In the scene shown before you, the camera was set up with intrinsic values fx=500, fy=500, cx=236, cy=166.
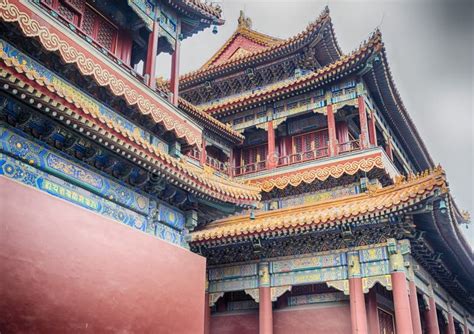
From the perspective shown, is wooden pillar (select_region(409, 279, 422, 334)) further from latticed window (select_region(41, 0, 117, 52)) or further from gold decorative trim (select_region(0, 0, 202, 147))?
latticed window (select_region(41, 0, 117, 52))

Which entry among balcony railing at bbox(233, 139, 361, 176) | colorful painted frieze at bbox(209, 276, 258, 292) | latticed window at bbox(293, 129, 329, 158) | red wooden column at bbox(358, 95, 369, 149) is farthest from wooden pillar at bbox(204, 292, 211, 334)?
red wooden column at bbox(358, 95, 369, 149)

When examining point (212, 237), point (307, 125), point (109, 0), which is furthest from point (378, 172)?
→ point (109, 0)

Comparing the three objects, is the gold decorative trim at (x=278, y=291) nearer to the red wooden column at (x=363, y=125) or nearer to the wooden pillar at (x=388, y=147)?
the red wooden column at (x=363, y=125)

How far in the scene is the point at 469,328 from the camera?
1959 cm

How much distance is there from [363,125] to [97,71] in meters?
8.83

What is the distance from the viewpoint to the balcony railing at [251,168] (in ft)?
54.7

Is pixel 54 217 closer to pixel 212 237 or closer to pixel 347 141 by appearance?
pixel 212 237

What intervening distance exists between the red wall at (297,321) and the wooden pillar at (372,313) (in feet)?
1.63

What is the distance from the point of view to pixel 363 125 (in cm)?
1500

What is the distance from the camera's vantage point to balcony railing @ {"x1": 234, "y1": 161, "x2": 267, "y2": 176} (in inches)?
656

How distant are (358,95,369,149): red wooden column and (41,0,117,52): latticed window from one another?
25.4 feet

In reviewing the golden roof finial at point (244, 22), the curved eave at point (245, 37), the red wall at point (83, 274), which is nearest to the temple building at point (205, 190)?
the red wall at point (83, 274)

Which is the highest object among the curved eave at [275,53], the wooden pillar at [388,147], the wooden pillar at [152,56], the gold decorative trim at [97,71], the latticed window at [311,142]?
the curved eave at [275,53]

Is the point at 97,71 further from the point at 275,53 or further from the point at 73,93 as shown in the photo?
the point at 275,53
